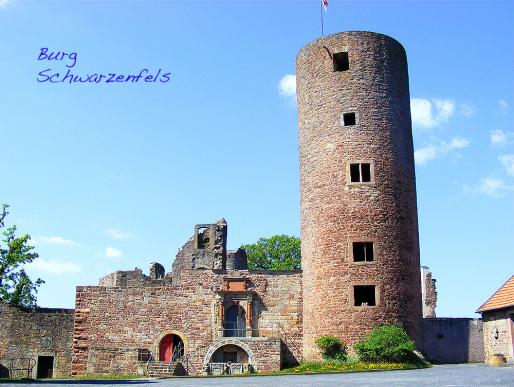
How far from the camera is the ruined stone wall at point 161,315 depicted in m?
28.8

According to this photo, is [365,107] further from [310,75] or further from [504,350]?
[504,350]

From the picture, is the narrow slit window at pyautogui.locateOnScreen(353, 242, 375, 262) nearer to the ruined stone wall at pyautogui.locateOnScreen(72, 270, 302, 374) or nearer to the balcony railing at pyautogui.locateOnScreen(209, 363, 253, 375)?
the ruined stone wall at pyautogui.locateOnScreen(72, 270, 302, 374)

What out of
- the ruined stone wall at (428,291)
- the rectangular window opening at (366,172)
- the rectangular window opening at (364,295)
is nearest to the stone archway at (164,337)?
the rectangular window opening at (364,295)

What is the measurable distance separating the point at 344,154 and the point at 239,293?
7126mm

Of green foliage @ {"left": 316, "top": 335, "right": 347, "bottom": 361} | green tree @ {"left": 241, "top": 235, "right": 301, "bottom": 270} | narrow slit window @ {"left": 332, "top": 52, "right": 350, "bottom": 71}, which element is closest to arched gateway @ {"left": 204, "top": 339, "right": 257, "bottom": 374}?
green foliage @ {"left": 316, "top": 335, "right": 347, "bottom": 361}

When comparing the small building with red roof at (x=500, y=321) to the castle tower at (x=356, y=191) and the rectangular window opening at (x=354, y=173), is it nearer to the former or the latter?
the castle tower at (x=356, y=191)

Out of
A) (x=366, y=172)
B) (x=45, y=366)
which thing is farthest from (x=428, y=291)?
(x=45, y=366)

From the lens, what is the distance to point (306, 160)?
29016 millimetres

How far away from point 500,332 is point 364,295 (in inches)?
204

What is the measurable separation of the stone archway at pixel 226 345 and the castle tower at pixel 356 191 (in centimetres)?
→ 218

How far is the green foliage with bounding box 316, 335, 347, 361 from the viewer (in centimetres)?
2614

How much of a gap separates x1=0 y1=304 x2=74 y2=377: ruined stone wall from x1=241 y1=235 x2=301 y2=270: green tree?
25.6m

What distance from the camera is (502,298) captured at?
26.5 metres

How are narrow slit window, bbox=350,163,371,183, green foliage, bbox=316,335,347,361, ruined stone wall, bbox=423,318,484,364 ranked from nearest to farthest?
1. green foliage, bbox=316,335,347,361
2. narrow slit window, bbox=350,163,371,183
3. ruined stone wall, bbox=423,318,484,364
